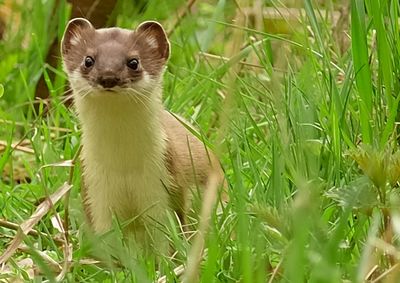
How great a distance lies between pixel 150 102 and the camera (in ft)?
12.0

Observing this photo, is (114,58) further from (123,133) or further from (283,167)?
(283,167)

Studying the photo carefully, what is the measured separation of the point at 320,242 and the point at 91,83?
1277mm

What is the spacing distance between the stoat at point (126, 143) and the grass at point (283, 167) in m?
0.15

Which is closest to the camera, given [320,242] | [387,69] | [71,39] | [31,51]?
[320,242]

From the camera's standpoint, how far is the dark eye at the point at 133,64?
11.8ft

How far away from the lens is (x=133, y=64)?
3627mm

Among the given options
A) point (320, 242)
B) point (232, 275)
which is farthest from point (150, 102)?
point (320, 242)

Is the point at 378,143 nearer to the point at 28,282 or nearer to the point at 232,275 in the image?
the point at 232,275

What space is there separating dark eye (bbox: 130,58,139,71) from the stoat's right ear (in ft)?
0.68

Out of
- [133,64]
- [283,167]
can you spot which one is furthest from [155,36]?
[283,167]

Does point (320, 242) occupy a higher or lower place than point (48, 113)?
higher

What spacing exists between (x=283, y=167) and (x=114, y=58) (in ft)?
2.53

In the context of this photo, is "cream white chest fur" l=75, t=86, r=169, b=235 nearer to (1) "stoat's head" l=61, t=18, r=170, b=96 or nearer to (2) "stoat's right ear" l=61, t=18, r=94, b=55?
(1) "stoat's head" l=61, t=18, r=170, b=96

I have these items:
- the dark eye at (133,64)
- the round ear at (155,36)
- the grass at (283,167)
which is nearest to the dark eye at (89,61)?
the dark eye at (133,64)
